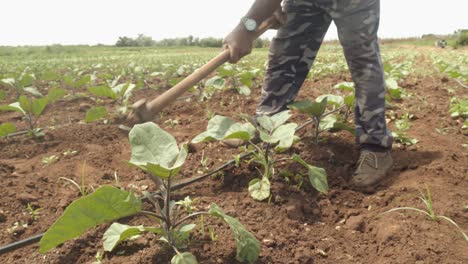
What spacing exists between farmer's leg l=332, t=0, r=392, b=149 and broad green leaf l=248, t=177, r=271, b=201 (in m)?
0.75

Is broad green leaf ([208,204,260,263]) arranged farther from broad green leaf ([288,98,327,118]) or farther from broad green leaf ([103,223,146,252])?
broad green leaf ([288,98,327,118])

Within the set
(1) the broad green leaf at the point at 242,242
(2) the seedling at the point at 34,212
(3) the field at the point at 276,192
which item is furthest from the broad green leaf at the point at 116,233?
(2) the seedling at the point at 34,212

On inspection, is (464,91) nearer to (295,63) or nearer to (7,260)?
(295,63)

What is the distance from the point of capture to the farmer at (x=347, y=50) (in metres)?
2.09

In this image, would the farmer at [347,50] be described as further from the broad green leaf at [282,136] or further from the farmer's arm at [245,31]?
the broad green leaf at [282,136]

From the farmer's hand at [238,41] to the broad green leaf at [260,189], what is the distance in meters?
0.82

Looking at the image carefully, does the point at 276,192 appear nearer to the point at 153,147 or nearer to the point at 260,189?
the point at 260,189

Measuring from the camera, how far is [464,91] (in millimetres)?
4461

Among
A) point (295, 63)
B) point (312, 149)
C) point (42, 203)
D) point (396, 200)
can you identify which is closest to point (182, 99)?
point (295, 63)

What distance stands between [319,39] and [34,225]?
6.52ft

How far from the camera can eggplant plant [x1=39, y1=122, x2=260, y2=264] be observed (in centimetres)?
112

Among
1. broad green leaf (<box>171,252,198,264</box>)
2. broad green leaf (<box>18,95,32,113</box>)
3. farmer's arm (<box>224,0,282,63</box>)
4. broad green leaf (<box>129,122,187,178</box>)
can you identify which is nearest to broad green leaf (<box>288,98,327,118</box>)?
farmer's arm (<box>224,0,282,63</box>)

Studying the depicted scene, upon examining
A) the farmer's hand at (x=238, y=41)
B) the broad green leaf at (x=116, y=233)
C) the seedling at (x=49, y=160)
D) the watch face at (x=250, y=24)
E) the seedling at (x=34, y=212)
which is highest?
the watch face at (x=250, y=24)

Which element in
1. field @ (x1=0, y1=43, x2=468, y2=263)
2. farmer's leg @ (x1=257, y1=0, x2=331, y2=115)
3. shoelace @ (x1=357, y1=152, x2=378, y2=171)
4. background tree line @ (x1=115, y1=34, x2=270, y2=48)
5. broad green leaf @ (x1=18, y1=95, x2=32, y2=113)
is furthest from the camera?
background tree line @ (x1=115, y1=34, x2=270, y2=48)
